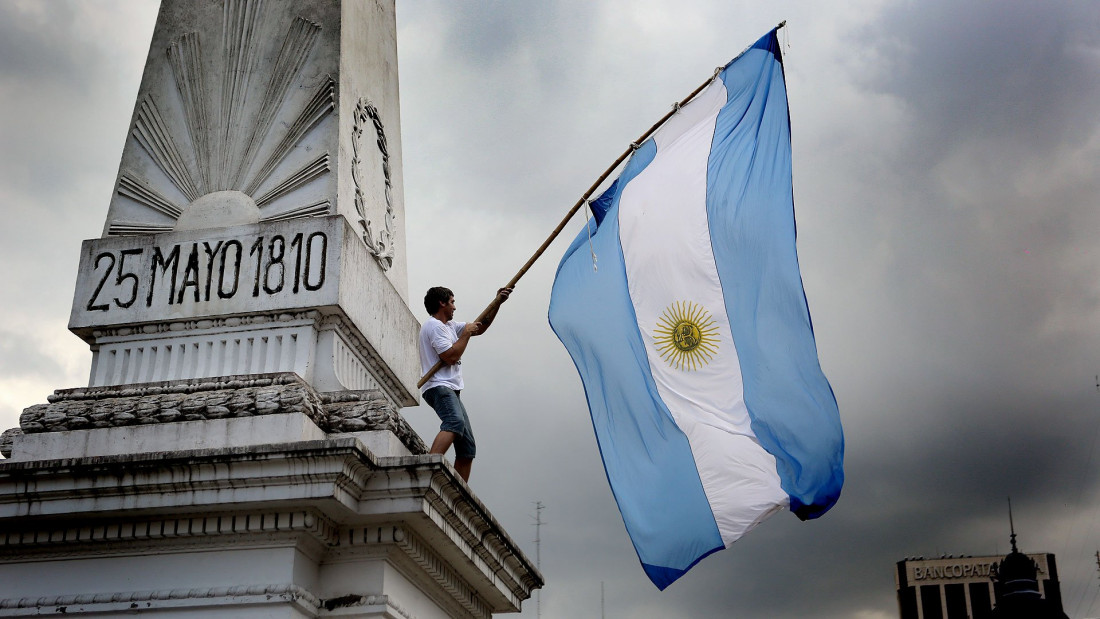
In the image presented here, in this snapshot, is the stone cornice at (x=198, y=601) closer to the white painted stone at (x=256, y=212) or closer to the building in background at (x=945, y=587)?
the white painted stone at (x=256, y=212)

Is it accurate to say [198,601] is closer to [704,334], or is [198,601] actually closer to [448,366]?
[448,366]

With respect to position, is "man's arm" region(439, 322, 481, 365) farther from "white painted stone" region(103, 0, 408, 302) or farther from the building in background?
the building in background

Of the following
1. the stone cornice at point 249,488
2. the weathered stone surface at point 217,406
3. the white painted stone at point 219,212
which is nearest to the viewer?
the stone cornice at point 249,488

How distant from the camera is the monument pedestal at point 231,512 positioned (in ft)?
28.0

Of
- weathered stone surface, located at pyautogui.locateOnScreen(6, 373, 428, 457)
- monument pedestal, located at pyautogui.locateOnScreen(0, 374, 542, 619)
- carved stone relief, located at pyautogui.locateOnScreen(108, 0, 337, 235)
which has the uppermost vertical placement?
carved stone relief, located at pyautogui.locateOnScreen(108, 0, 337, 235)

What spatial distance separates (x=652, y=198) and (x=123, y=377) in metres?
4.59

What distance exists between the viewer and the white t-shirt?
1006 cm

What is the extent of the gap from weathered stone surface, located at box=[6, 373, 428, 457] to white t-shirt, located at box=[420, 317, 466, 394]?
515 millimetres

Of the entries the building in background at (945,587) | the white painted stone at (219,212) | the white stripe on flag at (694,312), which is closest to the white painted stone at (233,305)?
the white painted stone at (219,212)

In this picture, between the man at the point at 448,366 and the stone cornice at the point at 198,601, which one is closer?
the stone cornice at the point at 198,601

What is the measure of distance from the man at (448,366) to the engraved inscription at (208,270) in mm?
949

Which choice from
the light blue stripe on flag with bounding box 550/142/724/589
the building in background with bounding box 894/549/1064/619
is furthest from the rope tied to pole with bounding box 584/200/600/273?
the building in background with bounding box 894/549/1064/619

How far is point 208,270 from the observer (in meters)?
10.5

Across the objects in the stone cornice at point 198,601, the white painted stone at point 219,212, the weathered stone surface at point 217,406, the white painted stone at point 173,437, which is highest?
the white painted stone at point 219,212
